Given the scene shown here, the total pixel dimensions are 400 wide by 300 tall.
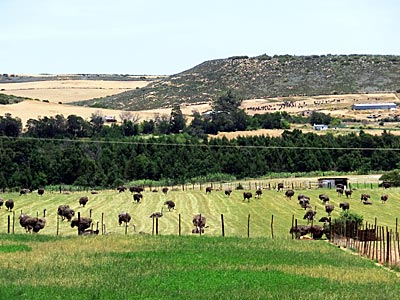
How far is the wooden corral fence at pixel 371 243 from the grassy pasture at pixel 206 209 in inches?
156

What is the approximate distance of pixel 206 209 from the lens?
182 ft

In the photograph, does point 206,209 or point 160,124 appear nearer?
point 206,209

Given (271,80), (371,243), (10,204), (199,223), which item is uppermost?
(271,80)

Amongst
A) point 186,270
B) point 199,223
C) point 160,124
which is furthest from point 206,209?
point 160,124

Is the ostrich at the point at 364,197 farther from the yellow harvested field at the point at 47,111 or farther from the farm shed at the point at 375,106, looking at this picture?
the farm shed at the point at 375,106

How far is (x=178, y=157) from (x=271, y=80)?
295ft

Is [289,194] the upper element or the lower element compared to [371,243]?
lower

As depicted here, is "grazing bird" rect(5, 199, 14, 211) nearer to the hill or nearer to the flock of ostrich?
the flock of ostrich

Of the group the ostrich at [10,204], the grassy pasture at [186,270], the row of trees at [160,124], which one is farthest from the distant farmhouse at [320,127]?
the grassy pasture at [186,270]

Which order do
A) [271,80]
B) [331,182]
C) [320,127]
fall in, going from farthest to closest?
1. [271,80]
2. [320,127]
3. [331,182]

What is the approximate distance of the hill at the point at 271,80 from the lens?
16412cm

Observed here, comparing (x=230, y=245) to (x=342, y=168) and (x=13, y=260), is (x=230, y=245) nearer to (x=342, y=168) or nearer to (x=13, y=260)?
(x=13, y=260)

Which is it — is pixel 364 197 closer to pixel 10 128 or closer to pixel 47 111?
pixel 10 128

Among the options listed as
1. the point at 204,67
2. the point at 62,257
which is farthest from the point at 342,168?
the point at 204,67
